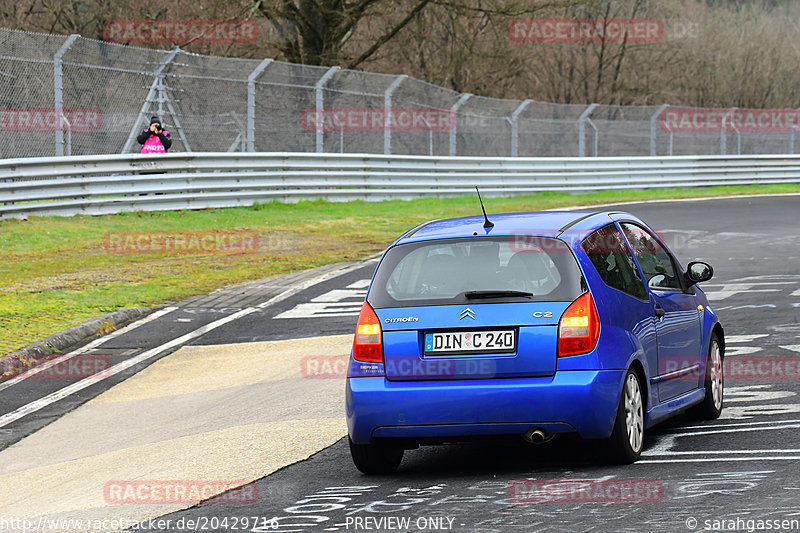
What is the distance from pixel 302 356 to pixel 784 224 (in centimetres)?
1508

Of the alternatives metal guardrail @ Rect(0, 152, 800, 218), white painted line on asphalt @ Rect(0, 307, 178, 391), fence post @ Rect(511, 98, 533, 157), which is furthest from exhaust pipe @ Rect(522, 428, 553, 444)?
fence post @ Rect(511, 98, 533, 157)

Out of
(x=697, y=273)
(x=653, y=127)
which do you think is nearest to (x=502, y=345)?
(x=697, y=273)

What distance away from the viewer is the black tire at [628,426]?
6445 mm

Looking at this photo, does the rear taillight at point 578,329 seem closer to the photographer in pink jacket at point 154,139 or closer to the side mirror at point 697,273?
the side mirror at point 697,273

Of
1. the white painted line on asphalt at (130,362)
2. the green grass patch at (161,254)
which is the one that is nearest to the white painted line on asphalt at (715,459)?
the white painted line on asphalt at (130,362)

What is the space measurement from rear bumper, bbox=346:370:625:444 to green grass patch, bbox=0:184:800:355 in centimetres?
575

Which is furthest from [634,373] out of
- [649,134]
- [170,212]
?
[649,134]

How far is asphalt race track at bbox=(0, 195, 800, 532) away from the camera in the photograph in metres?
5.70

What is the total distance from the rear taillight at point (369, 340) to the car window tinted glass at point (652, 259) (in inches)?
71.7

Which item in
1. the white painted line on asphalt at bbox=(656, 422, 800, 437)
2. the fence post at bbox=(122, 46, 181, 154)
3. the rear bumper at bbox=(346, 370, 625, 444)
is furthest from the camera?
the fence post at bbox=(122, 46, 181, 154)

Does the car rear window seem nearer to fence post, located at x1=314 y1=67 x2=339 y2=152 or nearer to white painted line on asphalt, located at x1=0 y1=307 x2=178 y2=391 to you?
white painted line on asphalt, located at x1=0 y1=307 x2=178 y2=391

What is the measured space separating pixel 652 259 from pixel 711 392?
3.09 ft

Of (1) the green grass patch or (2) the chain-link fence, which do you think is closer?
(1) the green grass patch

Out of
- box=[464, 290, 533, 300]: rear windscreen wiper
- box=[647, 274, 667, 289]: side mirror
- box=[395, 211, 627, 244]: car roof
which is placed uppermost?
box=[395, 211, 627, 244]: car roof
